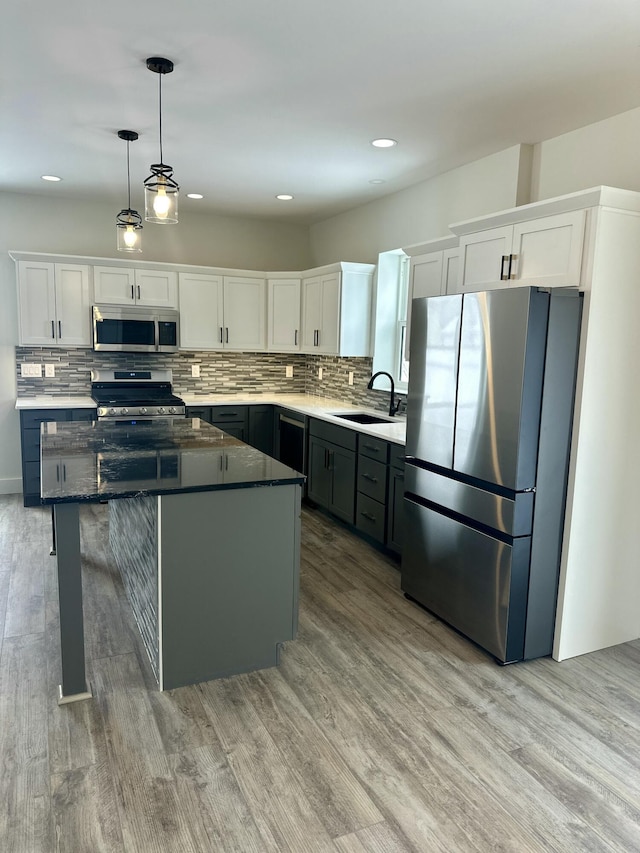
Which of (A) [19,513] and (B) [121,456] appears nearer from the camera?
(B) [121,456]

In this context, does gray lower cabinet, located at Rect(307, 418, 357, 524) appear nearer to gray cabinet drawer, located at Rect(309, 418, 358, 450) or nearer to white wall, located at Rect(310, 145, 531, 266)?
gray cabinet drawer, located at Rect(309, 418, 358, 450)

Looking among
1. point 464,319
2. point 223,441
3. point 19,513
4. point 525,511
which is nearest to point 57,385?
point 19,513

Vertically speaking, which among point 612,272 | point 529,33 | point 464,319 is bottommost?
point 464,319

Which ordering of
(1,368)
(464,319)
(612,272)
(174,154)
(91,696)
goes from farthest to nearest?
(1,368)
(174,154)
(464,319)
(612,272)
(91,696)

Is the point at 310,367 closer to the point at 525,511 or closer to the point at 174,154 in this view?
the point at 174,154

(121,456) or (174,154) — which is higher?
(174,154)

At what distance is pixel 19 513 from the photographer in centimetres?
502

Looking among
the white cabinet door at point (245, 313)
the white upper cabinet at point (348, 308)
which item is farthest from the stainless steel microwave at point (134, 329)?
the white upper cabinet at point (348, 308)

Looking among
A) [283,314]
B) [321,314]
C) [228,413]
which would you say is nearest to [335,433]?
[321,314]

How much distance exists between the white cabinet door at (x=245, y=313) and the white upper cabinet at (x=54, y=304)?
129 cm

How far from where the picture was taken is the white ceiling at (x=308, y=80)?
7.41ft

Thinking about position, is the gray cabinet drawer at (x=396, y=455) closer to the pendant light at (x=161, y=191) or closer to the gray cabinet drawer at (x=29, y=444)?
the pendant light at (x=161, y=191)

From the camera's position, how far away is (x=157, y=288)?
18.3 ft

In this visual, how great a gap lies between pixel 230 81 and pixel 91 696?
284 cm
